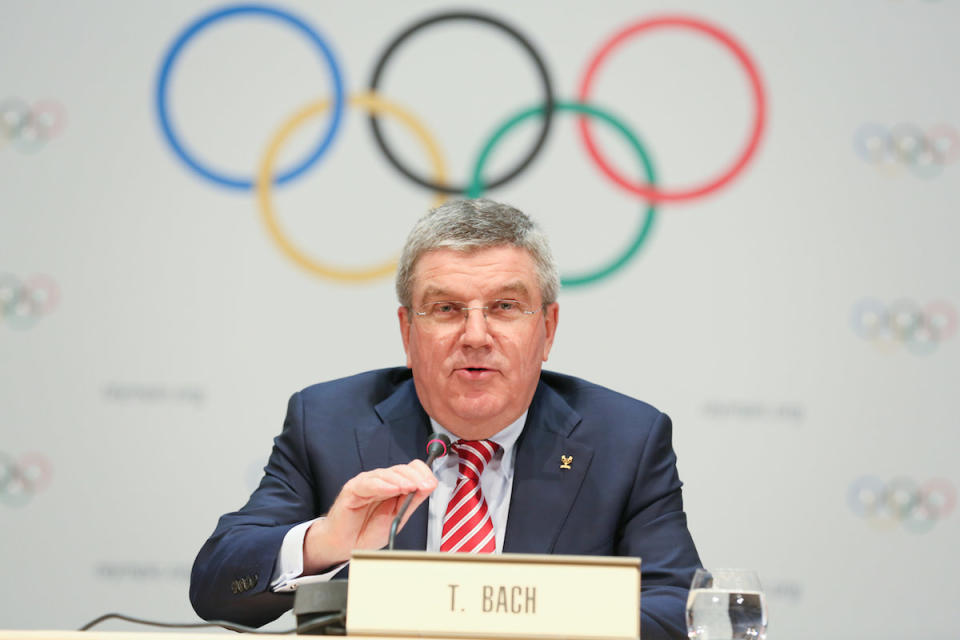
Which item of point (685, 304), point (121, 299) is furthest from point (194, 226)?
point (685, 304)

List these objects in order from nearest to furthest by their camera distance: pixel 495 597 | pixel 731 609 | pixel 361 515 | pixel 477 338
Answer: pixel 495 597 → pixel 731 609 → pixel 361 515 → pixel 477 338

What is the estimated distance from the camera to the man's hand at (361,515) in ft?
7.07

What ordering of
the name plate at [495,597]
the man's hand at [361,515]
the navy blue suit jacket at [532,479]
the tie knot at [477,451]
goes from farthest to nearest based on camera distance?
the tie knot at [477,451] < the navy blue suit jacket at [532,479] < the man's hand at [361,515] < the name plate at [495,597]

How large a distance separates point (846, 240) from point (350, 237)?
188cm

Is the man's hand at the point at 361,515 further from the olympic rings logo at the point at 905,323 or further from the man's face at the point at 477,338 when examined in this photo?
the olympic rings logo at the point at 905,323

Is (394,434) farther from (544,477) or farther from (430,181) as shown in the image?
(430,181)

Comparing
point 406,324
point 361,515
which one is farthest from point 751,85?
point 361,515

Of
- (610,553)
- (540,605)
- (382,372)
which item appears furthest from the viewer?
(382,372)

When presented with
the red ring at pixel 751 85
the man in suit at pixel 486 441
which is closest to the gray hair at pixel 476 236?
the man in suit at pixel 486 441

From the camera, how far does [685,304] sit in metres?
4.09

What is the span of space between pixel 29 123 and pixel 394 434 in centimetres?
217

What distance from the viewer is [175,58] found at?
4.15 metres

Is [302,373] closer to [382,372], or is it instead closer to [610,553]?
[382,372]

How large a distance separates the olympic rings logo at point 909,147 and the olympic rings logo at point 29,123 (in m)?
3.05
